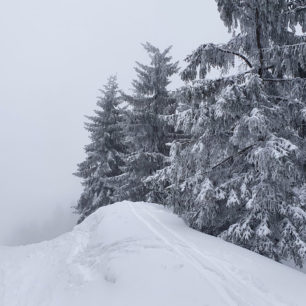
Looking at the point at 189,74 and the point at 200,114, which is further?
the point at 189,74

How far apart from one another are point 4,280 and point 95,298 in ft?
11.9

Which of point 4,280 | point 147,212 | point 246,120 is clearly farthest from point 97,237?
point 246,120

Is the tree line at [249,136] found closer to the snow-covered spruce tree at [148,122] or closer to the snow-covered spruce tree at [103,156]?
the snow-covered spruce tree at [148,122]

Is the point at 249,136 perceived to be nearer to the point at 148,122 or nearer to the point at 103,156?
the point at 148,122

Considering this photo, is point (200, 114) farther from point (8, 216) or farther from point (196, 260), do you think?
point (8, 216)

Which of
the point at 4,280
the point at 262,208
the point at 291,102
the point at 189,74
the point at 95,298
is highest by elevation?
the point at 189,74

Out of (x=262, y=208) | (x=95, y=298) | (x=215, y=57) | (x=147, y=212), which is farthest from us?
(x=147, y=212)

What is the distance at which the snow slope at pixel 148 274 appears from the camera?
545cm

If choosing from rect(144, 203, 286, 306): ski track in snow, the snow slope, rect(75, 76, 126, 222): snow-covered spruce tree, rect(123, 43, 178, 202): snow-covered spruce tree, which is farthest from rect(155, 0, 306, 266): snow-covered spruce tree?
rect(75, 76, 126, 222): snow-covered spruce tree

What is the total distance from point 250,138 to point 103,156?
55.8 ft

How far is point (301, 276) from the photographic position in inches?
262

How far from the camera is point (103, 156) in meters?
24.2

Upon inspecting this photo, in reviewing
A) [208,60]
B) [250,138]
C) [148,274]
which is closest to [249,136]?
[250,138]

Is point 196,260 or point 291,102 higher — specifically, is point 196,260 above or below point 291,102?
below
